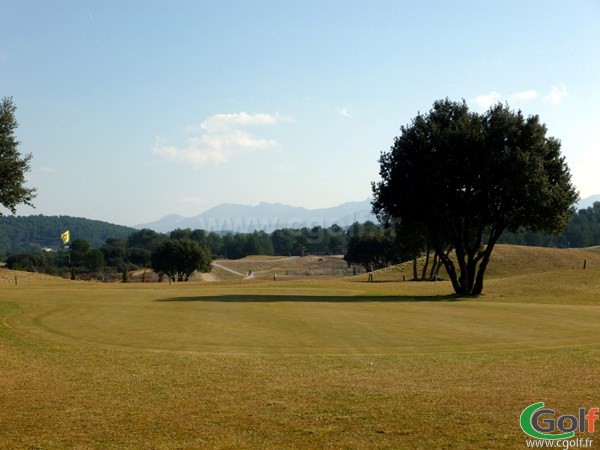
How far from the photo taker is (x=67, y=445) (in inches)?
417

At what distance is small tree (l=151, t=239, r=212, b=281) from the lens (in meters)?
127

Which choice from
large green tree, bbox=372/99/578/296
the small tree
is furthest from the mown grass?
the small tree

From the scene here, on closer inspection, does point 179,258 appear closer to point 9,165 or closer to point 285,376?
point 9,165

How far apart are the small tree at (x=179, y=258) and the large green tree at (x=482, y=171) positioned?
80.4 meters

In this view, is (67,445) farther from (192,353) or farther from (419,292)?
(419,292)

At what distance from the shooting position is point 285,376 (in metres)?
16.8

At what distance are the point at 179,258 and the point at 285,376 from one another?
113 metres

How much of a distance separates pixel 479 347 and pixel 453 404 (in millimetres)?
10595

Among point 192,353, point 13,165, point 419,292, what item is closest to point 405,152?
point 419,292

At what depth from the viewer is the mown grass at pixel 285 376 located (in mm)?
11141

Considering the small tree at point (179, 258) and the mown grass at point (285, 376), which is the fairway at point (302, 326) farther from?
the small tree at point (179, 258)

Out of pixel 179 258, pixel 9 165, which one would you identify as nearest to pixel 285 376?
pixel 9 165

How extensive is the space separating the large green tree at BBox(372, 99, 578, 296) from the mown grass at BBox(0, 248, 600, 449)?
634 inches

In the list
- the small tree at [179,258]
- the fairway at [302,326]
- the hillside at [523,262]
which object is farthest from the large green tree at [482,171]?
the small tree at [179,258]
